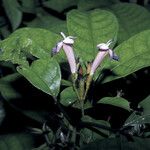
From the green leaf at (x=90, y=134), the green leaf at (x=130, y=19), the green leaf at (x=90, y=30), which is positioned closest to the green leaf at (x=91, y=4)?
the green leaf at (x=130, y=19)

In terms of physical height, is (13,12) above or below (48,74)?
below

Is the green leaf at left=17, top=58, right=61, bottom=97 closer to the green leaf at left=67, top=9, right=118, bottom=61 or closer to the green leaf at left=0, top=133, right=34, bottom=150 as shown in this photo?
the green leaf at left=67, top=9, right=118, bottom=61

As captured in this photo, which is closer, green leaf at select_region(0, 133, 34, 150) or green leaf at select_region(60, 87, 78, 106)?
green leaf at select_region(60, 87, 78, 106)

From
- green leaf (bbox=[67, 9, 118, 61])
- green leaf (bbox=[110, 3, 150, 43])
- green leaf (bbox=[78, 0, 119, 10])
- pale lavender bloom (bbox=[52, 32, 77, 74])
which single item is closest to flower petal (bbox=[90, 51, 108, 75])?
pale lavender bloom (bbox=[52, 32, 77, 74])

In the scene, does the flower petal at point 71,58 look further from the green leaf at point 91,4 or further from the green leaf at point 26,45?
the green leaf at point 91,4

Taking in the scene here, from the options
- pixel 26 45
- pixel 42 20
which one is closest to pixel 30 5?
pixel 42 20

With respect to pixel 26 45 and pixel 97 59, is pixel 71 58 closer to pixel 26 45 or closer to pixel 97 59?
pixel 97 59

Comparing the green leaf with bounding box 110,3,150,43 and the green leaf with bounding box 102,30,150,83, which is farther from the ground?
the green leaf with bounding box 102,30,150,83
